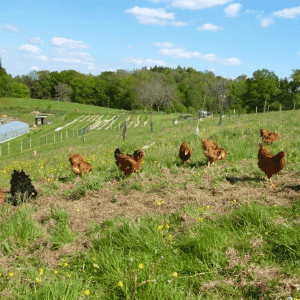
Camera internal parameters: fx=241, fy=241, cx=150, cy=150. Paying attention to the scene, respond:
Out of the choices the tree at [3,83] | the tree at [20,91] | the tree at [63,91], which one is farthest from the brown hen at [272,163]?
the tree at [20,91]

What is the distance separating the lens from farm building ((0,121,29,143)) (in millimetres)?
48641

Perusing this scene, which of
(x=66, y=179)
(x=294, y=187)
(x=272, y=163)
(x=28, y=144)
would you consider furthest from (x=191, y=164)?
(x=28, y=144)

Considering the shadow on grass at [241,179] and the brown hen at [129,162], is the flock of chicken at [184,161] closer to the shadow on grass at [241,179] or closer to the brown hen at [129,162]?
the brown hen at [129,162]

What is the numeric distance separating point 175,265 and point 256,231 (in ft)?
4.53

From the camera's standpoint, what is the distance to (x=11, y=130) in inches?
2016

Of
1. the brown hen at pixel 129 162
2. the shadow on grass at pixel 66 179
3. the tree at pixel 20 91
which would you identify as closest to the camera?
the brown hen at pixel 129 162

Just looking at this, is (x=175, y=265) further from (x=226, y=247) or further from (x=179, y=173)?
(x=179, y=173)

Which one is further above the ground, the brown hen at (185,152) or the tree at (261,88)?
the tree at (261,88)

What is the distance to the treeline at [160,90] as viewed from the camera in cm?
7500

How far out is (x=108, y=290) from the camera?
9.25 ft

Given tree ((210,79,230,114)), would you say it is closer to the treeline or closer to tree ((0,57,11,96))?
the treeline

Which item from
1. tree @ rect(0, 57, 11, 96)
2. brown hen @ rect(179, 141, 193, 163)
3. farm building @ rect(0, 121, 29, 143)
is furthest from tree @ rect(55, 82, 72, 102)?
brown hen @ rect(179, 141, 193, 163)

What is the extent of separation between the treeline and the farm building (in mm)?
43300

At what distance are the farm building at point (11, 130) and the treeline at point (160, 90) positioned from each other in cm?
4330
